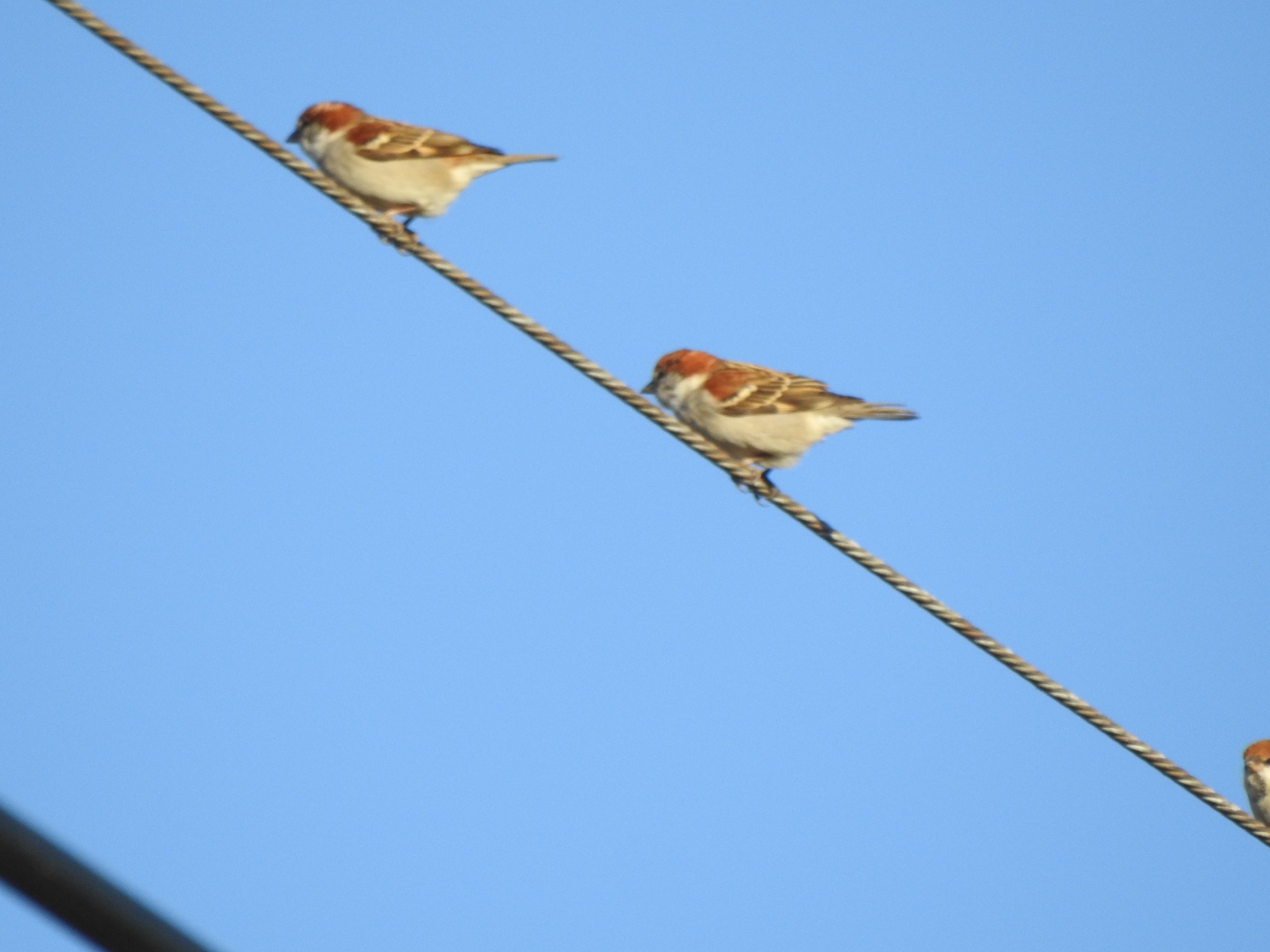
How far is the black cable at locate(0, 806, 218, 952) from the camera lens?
118 cm

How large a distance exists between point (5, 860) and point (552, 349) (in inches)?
149

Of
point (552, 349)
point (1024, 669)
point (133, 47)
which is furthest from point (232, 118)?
point (1024, 669)

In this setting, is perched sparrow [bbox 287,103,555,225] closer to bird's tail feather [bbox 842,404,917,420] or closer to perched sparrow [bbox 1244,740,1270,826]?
bird's tail feather [bbox 842,404,917,420]

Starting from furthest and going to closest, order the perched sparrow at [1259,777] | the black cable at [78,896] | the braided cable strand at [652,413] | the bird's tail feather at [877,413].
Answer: the perched sparrow at [1259,777] < the bird's tail feather at [877,413] < the braided cable strand at [652,413] < the black cable at [78,896]

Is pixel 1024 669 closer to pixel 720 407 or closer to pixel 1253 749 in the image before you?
pixel 720 407

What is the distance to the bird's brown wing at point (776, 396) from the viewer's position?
7.37 metres

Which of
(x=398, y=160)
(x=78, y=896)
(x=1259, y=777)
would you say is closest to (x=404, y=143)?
(x=398, y=160)

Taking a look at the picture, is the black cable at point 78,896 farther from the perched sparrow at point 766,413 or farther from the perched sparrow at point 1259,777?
the perched sparrow at point 1259,777

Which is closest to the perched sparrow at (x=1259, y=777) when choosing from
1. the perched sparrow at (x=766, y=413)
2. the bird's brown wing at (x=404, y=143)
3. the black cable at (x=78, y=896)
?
the perched sparrow at (x=766, y=413)

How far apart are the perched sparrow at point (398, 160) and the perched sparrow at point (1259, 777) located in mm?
6723

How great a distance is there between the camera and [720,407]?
7.43m

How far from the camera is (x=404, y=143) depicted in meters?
7.98

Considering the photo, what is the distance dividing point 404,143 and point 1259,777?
7361mm

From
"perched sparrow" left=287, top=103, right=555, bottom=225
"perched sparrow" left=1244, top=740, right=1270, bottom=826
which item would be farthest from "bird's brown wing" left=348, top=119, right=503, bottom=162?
"perched sparrow" left=1244, top=740, right=1270, bottom=826
